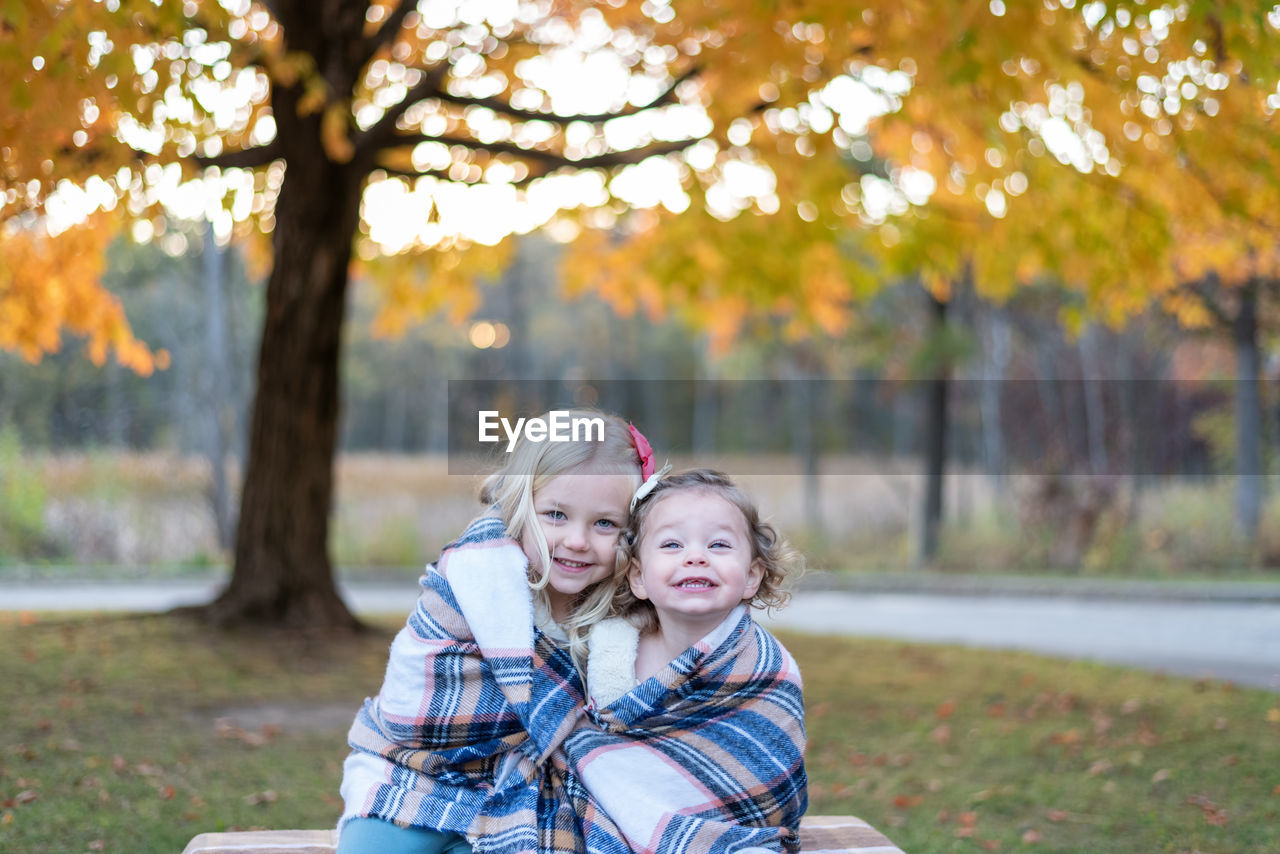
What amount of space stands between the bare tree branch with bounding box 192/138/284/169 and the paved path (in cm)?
398

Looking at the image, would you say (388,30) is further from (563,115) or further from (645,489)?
(645,489)

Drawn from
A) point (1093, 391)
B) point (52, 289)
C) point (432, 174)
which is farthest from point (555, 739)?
point (1093, 391)

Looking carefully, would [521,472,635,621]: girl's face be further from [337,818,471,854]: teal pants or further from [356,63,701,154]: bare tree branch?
[356,63,701,154]: bare tree branch

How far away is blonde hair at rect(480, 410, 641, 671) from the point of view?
8.07 feet

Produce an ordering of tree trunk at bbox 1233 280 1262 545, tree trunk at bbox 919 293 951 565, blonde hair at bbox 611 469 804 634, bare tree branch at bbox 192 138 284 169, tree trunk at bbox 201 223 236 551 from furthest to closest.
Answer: tree trunk at bbox 919 293 951 565 < tree trunk at bbox 1233 280 1262 545 < tree trunk at bbox 201 223 236 551 < bare tree branch at bbox 192 138 284 169 < blonde hair at bbox 611 469 804 634

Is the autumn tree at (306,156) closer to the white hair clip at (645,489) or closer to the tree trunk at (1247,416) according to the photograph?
the white hair clip at (645,489)

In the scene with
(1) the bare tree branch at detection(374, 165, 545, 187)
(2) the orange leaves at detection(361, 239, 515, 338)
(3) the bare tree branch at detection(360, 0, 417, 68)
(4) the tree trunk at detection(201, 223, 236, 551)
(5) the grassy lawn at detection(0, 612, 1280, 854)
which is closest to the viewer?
(5) the grassy lawn at detection(0, 612, 1280, 854)

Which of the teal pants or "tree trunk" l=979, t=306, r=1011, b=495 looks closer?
the teal pants

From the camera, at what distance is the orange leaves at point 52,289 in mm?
8422

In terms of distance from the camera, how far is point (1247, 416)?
1371 centimetres

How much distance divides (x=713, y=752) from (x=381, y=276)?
8447 mm

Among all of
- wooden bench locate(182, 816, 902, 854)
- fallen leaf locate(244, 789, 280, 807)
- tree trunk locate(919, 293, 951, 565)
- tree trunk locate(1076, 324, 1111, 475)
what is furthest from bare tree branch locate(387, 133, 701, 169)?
tree trunk locate(1076, 324, 1111, 475)

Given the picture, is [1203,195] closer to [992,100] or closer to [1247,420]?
[992,100]

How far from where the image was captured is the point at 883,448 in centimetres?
3206
